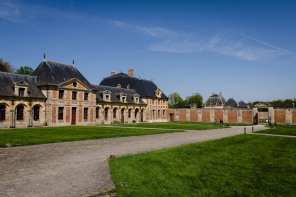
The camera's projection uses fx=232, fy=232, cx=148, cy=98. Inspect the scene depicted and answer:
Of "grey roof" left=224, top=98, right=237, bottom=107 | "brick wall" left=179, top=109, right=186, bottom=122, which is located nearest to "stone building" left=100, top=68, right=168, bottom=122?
"brick wall" left=179, top=109, right=186, bottom=122

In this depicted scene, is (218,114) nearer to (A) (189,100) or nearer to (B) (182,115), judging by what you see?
(B) (182,115)

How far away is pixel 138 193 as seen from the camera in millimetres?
4855

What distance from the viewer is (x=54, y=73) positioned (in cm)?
3041

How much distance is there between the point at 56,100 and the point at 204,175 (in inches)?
1034

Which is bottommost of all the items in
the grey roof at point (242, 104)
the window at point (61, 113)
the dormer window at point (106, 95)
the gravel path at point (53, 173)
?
the gravel path at point (53, 173)

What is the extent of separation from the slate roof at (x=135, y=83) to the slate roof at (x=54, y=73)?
45.8 ft

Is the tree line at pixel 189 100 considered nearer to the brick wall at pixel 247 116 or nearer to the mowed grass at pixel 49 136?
the brick wall at pixel 247 116

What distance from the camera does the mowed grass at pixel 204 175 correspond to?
505cm

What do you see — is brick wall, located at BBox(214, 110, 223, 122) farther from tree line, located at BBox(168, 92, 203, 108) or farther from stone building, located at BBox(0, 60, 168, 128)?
tree line, located at BBox(168, 92, 203, 108)

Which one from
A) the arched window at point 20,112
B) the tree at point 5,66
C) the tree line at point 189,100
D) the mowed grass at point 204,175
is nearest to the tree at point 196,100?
the tree line at point 189,100

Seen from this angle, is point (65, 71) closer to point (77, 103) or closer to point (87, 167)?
point (77, 103)

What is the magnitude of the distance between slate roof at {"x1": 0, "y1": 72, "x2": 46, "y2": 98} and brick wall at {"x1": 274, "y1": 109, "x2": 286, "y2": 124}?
34175mm

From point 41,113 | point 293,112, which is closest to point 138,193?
point 41,113

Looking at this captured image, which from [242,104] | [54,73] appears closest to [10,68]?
[54,73]
